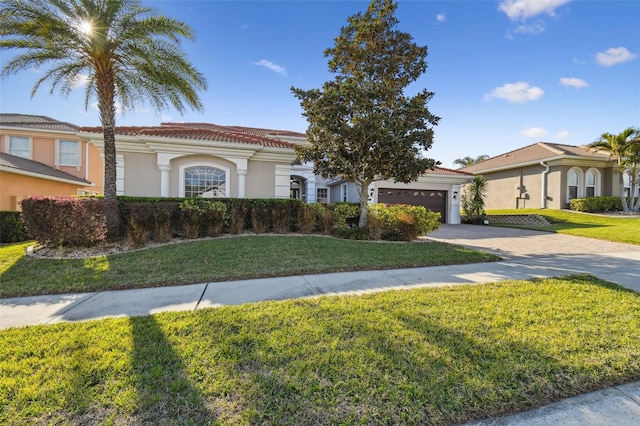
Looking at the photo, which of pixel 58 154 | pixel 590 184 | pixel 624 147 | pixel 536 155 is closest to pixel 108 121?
pixel 58 154

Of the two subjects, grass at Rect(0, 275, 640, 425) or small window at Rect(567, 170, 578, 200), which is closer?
grass at Rect(0, 275, 640, 425)

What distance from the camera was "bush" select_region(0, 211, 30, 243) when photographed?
9.88 meters

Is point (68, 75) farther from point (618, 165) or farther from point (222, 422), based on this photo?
point (618, 165)

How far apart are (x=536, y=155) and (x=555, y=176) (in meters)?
2.48

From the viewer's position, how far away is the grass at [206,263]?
497 cm

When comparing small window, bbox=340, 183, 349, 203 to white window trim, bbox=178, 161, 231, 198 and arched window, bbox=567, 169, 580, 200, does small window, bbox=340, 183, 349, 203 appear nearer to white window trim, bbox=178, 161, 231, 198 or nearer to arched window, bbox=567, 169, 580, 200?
white window trim, bbox=178, 161, 231, 198

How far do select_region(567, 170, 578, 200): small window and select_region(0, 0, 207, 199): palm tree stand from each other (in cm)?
2486

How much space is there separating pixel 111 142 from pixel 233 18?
5.99 meters

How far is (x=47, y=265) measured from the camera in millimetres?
5949

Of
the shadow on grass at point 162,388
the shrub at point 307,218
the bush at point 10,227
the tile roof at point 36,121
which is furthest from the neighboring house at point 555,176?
the tile roof at point 36,121

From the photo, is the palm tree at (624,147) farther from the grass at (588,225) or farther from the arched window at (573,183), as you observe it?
the grass at (588,225)

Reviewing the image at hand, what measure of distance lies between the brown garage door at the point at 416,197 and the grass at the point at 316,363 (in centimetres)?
1339

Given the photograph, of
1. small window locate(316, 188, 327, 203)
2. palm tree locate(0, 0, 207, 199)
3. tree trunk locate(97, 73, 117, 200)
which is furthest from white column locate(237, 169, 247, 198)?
small window locate(316, 188, 327, 203)

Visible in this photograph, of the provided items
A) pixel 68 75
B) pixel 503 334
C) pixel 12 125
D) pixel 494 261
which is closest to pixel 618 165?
pixel 494 261
